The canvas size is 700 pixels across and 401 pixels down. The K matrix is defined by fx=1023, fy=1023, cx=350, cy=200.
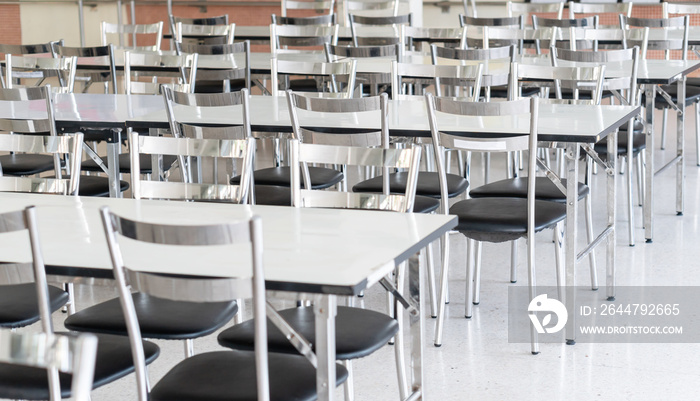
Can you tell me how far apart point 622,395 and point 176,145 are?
1.55 metres

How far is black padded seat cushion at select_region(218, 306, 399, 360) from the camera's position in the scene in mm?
2393

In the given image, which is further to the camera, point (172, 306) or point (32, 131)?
point (32, 131)

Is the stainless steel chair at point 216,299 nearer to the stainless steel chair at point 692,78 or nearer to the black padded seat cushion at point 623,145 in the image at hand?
the black padded seat cushion at point 623,145

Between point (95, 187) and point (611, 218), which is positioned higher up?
point (95, 187)

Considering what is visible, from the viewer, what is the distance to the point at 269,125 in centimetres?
400

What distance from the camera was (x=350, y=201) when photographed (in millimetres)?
2881

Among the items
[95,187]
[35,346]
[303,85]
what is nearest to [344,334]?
[35,346]

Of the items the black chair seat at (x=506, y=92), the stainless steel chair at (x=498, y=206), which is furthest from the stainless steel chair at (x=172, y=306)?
the black chair seat at (x=506, y=92)

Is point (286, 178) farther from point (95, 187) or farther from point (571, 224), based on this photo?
point (571, 224)

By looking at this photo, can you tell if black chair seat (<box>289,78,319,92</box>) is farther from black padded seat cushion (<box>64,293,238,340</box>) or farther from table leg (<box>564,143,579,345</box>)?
black padded seat cushion (<box>64,293,238,340</box>)

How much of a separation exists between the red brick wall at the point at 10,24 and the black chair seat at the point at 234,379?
10.5 meters

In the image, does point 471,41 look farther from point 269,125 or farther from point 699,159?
point 269,125

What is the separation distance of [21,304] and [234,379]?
0.83 meters

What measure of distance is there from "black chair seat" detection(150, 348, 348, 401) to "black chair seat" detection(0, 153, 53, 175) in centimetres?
263
